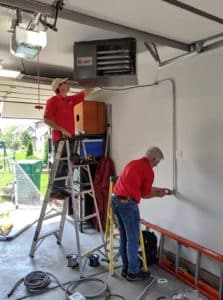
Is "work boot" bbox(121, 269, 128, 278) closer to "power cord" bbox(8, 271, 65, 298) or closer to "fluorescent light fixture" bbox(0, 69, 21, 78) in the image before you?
"power cord" bbox(8, 271, 65, 298)

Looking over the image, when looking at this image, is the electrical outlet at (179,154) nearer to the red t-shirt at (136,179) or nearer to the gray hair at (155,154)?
the gray hair at (155,154)

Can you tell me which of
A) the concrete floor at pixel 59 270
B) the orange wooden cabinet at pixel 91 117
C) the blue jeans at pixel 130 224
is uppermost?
the orange wooden cabinet at pixel 91 117

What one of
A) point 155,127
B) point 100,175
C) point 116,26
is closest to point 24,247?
point 100,175

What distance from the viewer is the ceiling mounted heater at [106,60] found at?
10.4 ft

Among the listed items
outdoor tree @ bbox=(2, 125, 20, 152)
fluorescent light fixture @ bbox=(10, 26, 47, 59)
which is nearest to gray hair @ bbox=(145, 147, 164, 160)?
fluorescent light fixture @ bbox=(10, 26, 47, 59)

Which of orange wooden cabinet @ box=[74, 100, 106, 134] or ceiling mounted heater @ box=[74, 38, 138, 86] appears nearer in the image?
ceiling mounted heater @ box=[74, 38, 138, 86]

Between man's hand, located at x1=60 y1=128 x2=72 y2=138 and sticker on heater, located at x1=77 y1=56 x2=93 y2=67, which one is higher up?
sticker on heater, located at x1=77 y1=56 x2=93 y2=67

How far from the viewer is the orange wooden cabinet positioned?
16.5 ft

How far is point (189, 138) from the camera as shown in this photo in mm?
3479

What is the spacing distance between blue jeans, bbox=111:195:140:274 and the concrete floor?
0.69 feet

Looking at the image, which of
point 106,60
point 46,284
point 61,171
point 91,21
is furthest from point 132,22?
point 46,284

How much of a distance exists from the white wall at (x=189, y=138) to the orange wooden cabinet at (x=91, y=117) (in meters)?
0.81

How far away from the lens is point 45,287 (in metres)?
3.18

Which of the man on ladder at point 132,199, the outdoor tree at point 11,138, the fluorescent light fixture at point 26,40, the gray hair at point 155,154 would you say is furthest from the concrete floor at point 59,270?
the outdoor tree at point 11,138
